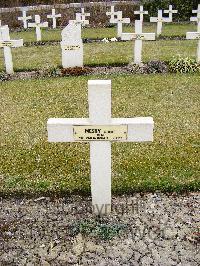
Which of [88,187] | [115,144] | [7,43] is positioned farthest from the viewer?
[7,43]

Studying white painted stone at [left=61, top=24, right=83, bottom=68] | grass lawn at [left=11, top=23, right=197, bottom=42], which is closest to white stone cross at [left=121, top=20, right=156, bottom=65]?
white painted stone at [left=61, top=24, right=83, bottom=68]

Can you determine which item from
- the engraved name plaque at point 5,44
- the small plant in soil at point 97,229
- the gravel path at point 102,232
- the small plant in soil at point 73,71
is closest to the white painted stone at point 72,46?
the small plant in soil at point 73,71

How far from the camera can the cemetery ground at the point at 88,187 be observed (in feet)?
14.4

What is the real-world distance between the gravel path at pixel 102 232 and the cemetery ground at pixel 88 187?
0.03 ft

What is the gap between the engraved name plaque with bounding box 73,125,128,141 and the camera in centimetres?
442

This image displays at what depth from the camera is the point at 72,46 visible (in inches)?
459

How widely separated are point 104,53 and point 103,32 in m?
4.91

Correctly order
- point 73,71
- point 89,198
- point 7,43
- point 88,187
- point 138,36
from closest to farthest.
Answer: point 89,198, point 88,187, point 73,71, point 7,43, point 138,36

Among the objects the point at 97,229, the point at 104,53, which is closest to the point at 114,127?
the point at 97,229

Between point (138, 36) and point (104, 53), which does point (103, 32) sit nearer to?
point (104, 53)

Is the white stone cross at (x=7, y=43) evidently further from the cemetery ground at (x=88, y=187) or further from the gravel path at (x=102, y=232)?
the gravel path at (x=102, y=232)

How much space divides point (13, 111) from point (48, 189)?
11.7 feet

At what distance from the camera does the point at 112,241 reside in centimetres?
448

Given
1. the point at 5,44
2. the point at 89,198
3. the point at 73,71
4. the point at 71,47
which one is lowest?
the point at 89,198
